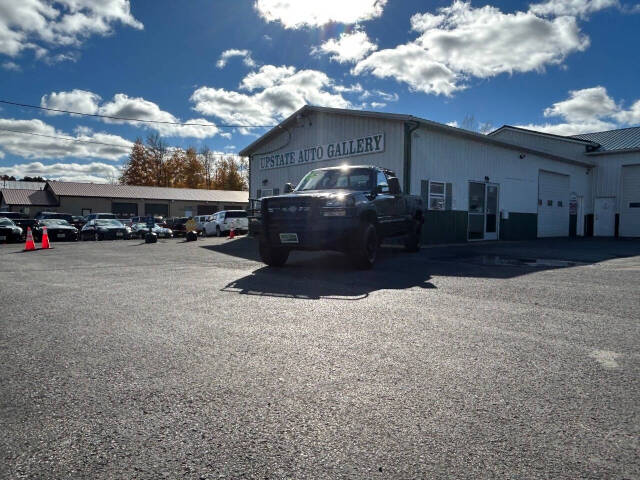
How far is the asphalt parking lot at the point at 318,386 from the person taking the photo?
1924mm

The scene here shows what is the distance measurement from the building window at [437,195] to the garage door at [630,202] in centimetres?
1630

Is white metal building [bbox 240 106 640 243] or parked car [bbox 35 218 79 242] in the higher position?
white metal building [bbox 240 106 640 243]

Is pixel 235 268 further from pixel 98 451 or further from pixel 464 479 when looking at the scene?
pixel 464 479

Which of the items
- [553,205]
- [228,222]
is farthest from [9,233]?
[553,205]

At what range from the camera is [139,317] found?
180 inches

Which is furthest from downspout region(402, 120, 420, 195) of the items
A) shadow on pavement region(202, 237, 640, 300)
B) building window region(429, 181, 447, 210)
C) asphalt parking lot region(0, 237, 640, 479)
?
asphalt parking lot region(0, 237, 640, 479)

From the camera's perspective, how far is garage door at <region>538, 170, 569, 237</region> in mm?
22812

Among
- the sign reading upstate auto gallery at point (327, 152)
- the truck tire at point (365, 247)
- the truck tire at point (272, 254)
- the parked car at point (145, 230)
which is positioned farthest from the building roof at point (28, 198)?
the truck tire at point (365, 247)

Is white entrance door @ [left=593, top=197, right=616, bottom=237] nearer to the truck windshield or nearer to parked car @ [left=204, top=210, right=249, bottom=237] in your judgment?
parked car @ [left=204, top=210, right=249, bottom=237]

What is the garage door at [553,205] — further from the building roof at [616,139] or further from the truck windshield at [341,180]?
the truck windshield at [341,180]

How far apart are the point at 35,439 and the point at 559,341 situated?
3.92 metres

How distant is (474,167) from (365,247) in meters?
11.7

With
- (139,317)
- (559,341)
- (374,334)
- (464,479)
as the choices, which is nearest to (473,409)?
(464,479)

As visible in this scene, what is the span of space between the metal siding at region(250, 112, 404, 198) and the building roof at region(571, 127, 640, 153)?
18.0 metres
